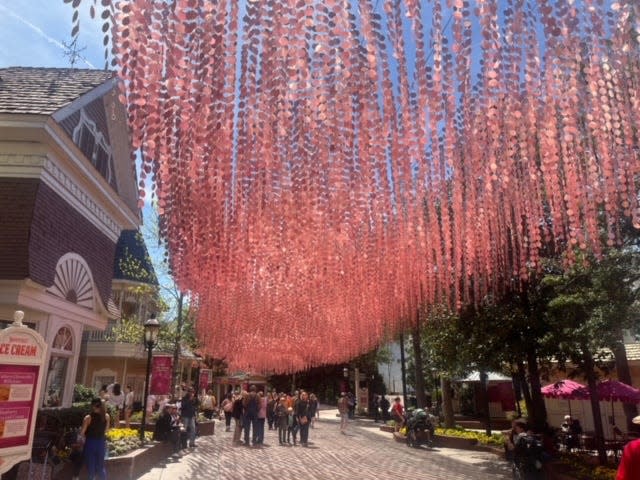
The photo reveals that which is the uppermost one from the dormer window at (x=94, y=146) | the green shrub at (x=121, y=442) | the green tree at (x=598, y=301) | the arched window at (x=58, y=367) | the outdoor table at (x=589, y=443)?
the dormer window at (x=94, y=146)

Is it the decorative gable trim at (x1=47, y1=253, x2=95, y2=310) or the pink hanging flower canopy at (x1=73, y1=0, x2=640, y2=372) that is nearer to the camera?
the pink hanging flower canopy at (x1=73, y1=0, x2=640, y2=372)

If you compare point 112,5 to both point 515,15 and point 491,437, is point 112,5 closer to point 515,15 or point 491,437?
point 515,15

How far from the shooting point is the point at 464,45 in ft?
11.7

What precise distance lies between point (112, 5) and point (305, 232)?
420 cm

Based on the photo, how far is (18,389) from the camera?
5188 millimetres

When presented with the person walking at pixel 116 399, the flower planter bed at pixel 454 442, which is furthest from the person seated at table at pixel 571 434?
the person walking at pixel 116 399

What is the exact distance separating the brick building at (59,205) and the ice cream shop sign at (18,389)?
13.2ft

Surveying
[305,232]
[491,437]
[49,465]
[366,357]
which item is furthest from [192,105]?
[366,357]

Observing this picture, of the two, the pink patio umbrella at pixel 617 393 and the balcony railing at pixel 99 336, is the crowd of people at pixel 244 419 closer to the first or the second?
the pink patio umbrella at pixel 617 393

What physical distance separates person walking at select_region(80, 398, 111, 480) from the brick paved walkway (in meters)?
2.15

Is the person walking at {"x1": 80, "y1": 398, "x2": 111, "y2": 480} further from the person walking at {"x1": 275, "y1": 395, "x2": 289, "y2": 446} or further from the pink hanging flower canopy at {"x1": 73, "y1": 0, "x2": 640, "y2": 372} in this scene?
the person walking at {"x1": 275, "y1": 395, "x2": 289, "y2": 446}

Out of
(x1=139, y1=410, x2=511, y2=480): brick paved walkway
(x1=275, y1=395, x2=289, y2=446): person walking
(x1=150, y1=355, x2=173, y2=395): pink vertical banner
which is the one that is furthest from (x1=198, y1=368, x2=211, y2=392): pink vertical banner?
(x1=275, y1=395, x2=289, y2=446): person walking

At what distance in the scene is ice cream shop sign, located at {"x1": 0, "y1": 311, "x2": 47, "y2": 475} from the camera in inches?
196

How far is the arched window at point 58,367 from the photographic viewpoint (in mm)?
10977
